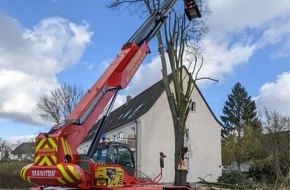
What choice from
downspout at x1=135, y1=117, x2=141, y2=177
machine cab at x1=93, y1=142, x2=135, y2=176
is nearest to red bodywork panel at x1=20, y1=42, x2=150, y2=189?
machine cab at x1=93, y1=142, x2=135, y2=176

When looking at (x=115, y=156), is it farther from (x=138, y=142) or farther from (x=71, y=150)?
(x=138, y=142)

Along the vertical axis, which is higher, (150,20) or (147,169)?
(150,20)

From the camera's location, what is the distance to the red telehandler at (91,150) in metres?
9.17

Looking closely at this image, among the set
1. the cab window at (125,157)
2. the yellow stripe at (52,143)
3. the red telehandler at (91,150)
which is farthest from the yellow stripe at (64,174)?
the cab window at (125,157)

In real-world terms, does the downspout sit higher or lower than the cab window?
higher

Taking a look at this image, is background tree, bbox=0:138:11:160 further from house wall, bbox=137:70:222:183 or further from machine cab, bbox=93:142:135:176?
machine cab, bbox=93:142:135:176

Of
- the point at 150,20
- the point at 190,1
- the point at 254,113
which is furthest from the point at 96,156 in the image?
the point at 254,113

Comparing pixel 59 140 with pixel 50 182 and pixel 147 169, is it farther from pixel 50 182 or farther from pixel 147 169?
pixel 147 169

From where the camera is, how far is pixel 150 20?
41.4ft

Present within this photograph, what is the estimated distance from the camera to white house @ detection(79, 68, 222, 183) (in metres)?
38.9

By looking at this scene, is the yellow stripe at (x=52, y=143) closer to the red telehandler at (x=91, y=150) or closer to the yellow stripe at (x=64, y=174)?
the red telehandler at (x=91, y=150)

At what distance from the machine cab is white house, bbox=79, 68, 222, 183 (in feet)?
86.0

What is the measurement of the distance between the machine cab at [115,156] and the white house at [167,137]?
Answer: 86.0 feet

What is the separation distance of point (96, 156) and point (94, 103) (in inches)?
62.6
